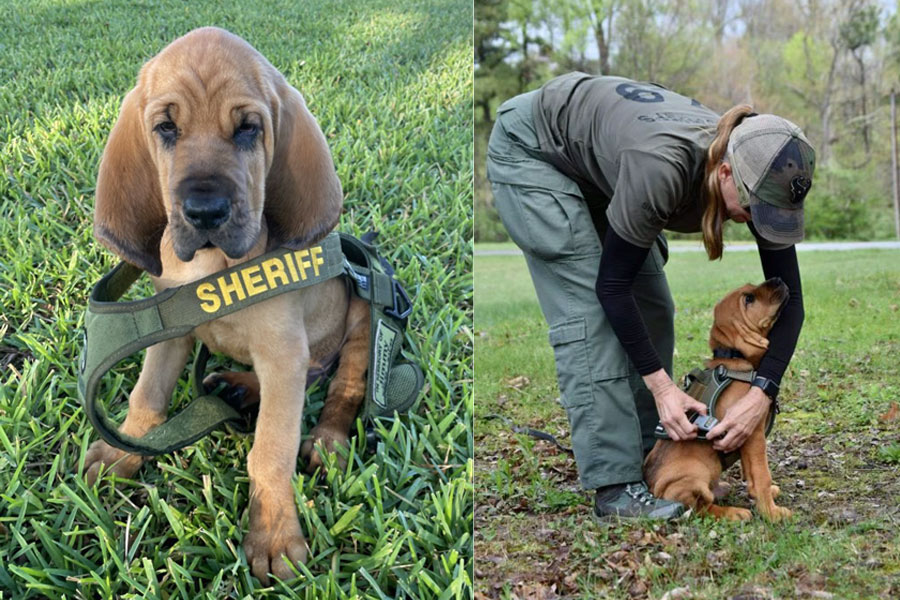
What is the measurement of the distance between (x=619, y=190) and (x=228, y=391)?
1.21 meters

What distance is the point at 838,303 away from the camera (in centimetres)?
229

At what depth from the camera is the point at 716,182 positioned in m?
2.13

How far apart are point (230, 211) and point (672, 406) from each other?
4.48 ft

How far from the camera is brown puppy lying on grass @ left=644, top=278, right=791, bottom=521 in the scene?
2.23 metres

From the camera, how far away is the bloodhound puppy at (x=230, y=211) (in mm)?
1656

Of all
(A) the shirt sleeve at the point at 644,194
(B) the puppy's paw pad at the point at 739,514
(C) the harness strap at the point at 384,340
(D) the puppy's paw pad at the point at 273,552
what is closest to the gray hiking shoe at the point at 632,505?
(B) the puppy's paw pad at the point at 739,514

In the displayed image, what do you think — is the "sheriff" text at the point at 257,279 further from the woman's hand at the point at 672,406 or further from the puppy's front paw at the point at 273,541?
the woman's hand at the point at 672,406

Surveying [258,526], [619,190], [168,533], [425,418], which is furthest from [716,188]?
[168,533]

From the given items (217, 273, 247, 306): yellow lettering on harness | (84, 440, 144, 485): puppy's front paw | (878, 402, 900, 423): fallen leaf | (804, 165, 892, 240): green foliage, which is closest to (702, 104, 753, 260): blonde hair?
(804, 165, 892, 240): green foliage

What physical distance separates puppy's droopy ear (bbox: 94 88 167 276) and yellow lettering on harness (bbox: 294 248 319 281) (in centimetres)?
31

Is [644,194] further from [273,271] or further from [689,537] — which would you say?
[273,271]

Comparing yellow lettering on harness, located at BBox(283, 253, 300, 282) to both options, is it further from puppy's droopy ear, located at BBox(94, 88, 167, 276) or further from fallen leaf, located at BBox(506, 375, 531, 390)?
fallen leaf, located at BBox(506, 375, 531, 390)

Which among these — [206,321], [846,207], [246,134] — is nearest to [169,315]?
[206,321]

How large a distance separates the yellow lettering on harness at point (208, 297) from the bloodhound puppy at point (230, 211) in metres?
0.06
